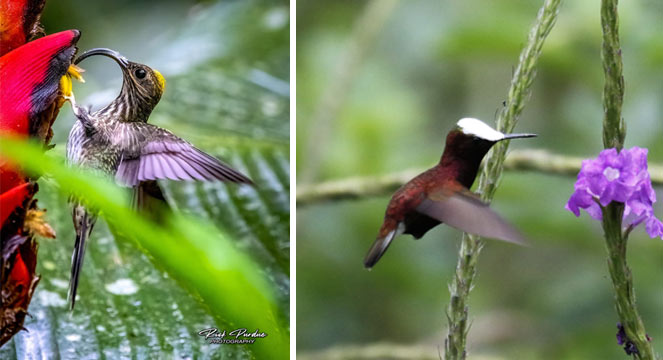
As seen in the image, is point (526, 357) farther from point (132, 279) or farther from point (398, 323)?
point (132, 279)

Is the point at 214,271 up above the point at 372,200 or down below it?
below

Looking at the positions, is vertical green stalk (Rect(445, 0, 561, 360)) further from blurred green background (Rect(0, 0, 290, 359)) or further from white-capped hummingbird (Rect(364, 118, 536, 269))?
blurred green background (Rect(0, 0, 290, 359))

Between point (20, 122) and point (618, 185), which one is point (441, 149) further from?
point (20, 122)

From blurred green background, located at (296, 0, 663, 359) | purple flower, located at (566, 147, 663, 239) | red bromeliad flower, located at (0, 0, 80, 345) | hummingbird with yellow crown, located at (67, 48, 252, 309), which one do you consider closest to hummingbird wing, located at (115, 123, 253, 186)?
hummingbird with yellow crown, located at (67, 48, 252, 309)

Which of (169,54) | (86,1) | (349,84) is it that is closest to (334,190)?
(349,84)

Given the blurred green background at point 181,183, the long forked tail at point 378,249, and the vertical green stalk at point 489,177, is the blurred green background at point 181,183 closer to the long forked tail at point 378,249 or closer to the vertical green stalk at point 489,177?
the long forked tail at point 378,249
